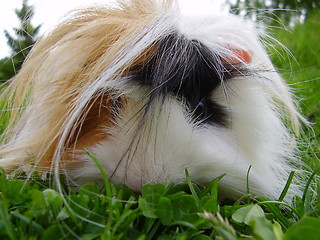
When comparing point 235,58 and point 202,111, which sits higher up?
point 235,58

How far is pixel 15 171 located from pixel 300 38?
3959 millimetres

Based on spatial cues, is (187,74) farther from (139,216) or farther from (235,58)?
(139,216)

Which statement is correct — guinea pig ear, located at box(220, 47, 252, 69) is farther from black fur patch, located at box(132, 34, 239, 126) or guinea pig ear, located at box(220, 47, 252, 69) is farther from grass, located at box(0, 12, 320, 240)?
grass, located at box(0, 12, 320, 240)

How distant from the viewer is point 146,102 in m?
1.02

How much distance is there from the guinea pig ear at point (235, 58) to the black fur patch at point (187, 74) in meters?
0.03

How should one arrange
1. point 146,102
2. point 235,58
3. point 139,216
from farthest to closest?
point 235,58, point 146,102, point 139,216

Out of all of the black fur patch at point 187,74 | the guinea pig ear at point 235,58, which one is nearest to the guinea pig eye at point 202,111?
the black fur patch at point 187,74

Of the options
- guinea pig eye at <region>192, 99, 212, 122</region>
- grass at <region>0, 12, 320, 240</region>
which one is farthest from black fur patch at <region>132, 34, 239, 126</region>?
grass at <region>0, 12, 320, 240</region>

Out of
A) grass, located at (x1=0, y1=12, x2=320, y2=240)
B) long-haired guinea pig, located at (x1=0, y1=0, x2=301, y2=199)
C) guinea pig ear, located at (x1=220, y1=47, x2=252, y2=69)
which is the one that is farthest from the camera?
guinea pig ear, located at (x1=220, y1=47, x2=252, y2=69)

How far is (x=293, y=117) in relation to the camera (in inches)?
56.9

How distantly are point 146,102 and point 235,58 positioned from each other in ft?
1.12

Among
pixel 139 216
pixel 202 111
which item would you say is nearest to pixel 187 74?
pixel 202 111

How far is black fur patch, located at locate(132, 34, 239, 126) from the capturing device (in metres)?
1.02

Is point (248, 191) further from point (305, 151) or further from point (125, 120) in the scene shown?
point (305, 151)
